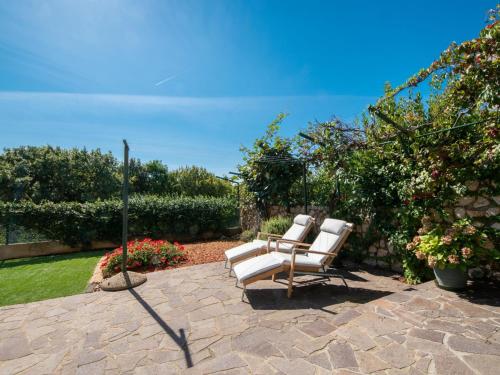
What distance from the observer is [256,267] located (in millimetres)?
3832

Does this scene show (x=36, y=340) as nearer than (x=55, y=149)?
Yes

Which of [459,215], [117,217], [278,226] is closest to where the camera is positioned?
[459,215]

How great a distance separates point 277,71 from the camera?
7.44m

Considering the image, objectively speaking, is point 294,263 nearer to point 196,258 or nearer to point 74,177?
point 196,258

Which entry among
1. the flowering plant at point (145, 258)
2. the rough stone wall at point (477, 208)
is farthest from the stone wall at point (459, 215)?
the flowering plant at point (145, 258)

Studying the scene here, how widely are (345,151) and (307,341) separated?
4.53 meters

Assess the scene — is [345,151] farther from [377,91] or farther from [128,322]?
Answer: [128,322]

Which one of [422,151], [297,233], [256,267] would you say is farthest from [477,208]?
[256,267]

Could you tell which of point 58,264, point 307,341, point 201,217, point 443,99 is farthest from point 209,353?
point 201,217

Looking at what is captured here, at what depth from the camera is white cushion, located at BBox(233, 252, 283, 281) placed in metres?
3.72

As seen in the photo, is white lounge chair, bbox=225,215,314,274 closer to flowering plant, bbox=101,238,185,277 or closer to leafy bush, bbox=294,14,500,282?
leafy bush, bbox=294,14,500,282

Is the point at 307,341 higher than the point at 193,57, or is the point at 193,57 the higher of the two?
the point at 193,57

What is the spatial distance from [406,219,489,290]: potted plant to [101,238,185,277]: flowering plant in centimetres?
534

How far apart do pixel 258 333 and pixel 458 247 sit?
295 cm
